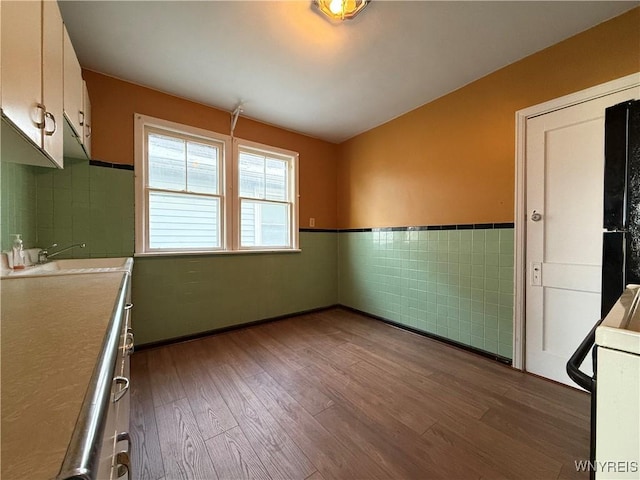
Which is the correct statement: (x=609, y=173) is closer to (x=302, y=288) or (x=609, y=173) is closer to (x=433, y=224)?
(x=433, y=224)

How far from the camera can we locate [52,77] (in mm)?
1226

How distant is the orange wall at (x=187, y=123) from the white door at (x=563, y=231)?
2396 millimetres

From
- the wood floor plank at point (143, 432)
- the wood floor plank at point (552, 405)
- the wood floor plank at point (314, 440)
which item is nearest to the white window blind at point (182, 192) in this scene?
the wood floor plank at point (143, 432)

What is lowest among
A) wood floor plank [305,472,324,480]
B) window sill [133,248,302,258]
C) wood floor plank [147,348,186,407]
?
wood floor plank [305,472,324,480]

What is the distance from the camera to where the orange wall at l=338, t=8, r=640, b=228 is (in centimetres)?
168

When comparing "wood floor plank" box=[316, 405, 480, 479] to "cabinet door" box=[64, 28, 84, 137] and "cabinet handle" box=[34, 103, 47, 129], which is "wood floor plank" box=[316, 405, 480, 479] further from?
"cabinet door" box=[64, 28, 84, 137]

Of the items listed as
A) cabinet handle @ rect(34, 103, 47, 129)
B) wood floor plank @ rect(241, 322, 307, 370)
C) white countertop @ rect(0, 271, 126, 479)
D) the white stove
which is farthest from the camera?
wood floor plank @ rect(241, 322, 307, 370)

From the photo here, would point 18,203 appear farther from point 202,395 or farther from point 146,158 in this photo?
point 202,395

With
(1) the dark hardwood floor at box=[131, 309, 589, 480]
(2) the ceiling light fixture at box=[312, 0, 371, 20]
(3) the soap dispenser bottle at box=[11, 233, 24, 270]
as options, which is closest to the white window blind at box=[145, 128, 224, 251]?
(3) the soap dispenser bottle at box=[11, 233, 24, 270]

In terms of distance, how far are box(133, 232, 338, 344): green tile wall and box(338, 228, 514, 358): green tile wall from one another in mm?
566

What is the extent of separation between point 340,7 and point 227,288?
105 inches

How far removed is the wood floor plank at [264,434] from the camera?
1171 mm

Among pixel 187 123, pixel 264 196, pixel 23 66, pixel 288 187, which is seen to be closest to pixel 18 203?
pixel 23 66

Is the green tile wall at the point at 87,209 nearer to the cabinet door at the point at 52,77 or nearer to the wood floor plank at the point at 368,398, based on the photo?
the cabinet door at the point at 52,77
